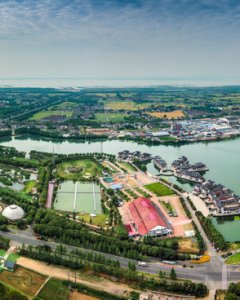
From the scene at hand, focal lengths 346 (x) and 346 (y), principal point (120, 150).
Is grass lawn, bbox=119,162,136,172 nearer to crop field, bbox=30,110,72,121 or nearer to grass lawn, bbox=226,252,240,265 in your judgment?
grass lawn, bbox=226,252,240,265

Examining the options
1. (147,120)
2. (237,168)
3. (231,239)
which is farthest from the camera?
(147,120)

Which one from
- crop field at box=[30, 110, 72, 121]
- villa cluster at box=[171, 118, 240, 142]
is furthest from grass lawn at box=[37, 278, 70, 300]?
crop field at box=[30, 110, 72, 121]

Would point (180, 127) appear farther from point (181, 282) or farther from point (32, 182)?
point (181, 282)

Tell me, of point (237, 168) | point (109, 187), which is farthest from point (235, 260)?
point (237, 168)

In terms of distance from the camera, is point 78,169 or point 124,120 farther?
point 124,120

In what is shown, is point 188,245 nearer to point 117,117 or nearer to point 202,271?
point 202,271

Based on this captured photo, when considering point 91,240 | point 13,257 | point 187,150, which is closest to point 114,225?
point 91,240

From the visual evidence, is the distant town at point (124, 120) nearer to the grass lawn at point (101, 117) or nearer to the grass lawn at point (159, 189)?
the grass lawn at point (101, 117)

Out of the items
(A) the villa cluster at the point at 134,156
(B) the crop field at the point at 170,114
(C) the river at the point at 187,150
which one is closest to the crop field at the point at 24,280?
(C) the river at the point at 187,150
